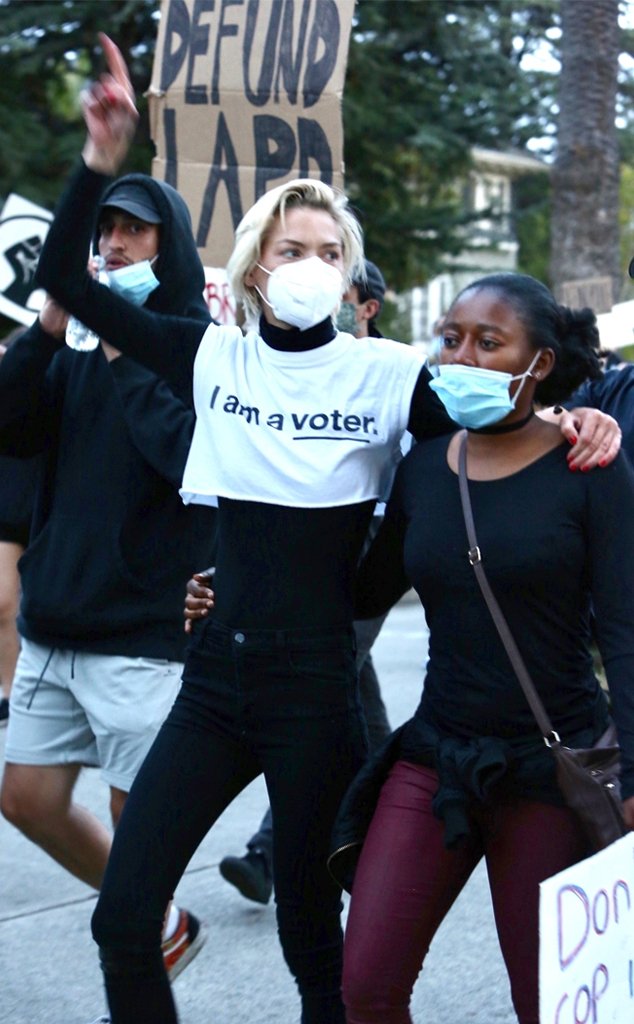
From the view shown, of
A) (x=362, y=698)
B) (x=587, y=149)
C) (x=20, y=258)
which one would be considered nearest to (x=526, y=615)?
(x=362, y=698)

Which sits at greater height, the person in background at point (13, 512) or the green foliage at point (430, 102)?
the green foliage at point (430, 102)

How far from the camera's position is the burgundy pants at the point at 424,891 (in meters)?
2.58

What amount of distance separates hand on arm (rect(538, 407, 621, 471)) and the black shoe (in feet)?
8.23

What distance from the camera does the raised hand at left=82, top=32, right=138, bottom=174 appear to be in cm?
281

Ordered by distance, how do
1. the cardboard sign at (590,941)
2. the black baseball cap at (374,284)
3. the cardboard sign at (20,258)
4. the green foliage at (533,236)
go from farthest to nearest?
1. the green foliage at (533,236)
2. the cardboard sign at (20,258)
3. the black baseball cap at (374,284)
4. the cardboard sign at (590,941)

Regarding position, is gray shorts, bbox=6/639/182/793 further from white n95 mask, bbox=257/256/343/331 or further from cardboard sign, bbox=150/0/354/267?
cardboard sign, bbox=150/0/354/267

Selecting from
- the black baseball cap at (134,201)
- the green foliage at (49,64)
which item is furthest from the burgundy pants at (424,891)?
the green foliage at (49,64)

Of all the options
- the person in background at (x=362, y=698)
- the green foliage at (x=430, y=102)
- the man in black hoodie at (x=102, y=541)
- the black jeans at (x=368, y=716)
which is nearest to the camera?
the man in black hoodie at (x=102, y=541)

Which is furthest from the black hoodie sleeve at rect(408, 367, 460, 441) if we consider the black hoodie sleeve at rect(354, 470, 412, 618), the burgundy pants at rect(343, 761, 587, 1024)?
the burgundy pants at rect(343, 761, 587, 1024)

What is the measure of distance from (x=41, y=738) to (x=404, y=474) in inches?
50.2

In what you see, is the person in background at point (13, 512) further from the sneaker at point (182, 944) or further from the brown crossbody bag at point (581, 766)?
the brown crossbody bag at point (581, 766)

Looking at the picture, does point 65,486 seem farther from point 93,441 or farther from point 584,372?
point 584,372

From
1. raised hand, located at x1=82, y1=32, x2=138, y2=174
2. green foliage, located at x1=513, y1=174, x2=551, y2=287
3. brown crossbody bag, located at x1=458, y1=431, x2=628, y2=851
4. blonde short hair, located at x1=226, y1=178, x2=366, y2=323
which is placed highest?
raised hand, located at x1=82, y1=32, x2=138, y2=174

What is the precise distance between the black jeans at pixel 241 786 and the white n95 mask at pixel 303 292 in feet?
2.15
